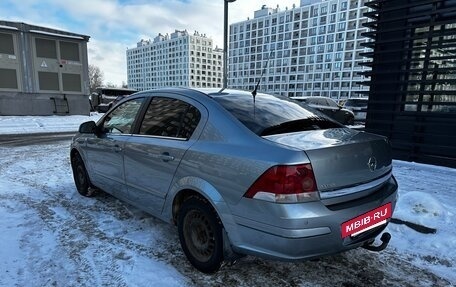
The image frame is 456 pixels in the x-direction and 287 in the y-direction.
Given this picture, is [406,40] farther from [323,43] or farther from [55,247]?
[323,43]

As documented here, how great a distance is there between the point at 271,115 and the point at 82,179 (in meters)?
3.23

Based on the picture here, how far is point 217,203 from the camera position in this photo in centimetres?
260

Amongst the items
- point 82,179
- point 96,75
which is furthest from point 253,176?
point 96,75

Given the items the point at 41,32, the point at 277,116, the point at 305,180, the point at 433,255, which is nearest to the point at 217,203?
the point at 305,180

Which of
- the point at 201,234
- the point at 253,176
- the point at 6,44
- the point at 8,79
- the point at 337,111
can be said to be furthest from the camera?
the point at 337,111

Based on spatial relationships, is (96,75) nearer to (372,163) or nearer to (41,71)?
(41,71)

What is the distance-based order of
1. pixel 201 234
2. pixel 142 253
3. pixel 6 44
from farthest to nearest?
pixel 6 44, pixel 142 253, pixel 201 234

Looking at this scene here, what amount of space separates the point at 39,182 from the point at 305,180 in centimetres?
494

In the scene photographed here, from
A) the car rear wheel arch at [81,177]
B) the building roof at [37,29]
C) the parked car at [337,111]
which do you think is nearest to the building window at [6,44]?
the building roof at [37,29]

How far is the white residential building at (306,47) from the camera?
99750mm

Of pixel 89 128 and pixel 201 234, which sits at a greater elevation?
pixel 89 128

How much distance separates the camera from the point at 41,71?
15578mm

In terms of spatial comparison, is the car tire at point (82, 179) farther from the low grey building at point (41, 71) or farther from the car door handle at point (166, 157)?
the low grey building at point (41, 71)

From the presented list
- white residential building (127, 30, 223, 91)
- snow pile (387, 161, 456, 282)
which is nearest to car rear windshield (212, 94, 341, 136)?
snow pile (387, 161, 456, 282)
